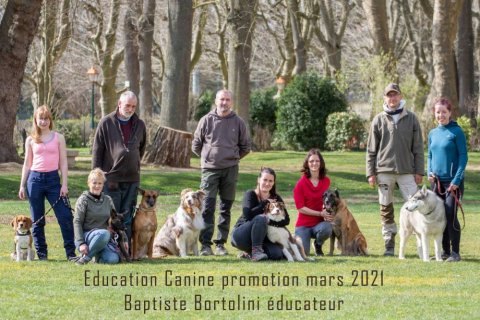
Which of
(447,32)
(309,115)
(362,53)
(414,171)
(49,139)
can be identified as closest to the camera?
(49,139)

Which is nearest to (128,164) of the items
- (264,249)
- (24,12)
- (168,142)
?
(264,249)

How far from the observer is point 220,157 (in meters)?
13.0

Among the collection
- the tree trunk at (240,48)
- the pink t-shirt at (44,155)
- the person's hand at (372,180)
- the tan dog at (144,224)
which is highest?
the tree trunk at (240,48)

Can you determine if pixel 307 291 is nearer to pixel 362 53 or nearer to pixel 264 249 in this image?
pixel 264 249

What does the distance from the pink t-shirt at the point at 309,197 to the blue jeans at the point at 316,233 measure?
0.29ft

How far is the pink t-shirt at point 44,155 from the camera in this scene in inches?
472

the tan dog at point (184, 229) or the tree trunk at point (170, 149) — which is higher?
the tree trunk at point (170, 149)

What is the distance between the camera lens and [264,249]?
1239cm

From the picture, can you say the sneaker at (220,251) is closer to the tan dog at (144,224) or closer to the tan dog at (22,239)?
the tan dog at (144,224)

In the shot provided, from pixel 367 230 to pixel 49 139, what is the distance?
267 inches

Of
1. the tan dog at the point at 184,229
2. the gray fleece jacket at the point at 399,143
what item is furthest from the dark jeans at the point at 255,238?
the gray fleece jacket at the point at 399,143

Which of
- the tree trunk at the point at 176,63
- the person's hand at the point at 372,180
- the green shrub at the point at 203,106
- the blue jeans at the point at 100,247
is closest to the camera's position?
the blue jeans at the point at 100,247

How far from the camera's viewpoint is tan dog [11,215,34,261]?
11.8 meters

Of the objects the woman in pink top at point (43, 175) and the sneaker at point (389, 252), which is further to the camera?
the sneaker at point (389, 252)
